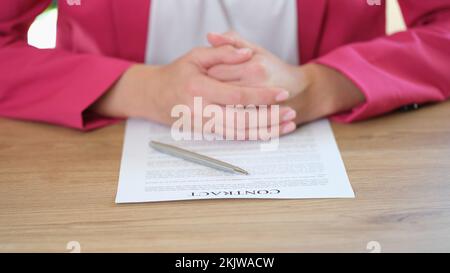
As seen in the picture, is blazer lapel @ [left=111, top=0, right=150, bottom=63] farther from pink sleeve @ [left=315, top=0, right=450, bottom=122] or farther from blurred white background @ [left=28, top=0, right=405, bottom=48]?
blurred white background @ [left=28, top=0, right=405, bottom=48]

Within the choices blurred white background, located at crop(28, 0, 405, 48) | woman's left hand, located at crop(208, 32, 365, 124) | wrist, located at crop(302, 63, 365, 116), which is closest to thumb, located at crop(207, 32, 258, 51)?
woman's left hand, located at crop(208, 32, 365, 124)

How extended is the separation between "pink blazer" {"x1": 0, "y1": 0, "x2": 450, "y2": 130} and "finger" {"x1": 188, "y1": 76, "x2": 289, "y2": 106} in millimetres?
111

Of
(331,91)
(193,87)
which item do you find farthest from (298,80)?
(193,87)

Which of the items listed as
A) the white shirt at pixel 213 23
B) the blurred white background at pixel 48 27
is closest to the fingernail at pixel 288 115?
the white shirt at pixel 213 23

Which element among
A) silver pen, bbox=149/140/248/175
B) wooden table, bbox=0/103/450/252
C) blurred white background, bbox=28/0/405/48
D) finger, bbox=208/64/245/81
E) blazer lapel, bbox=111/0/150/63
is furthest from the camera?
A: blurred white background, bbox=28/0/405/48

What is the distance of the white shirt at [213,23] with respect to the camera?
1.00 m

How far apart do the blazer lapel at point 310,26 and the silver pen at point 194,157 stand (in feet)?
1.14

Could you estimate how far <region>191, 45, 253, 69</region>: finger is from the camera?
86 centimetres
